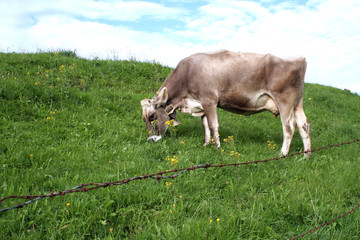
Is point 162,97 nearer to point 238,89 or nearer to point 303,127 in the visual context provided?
point 238,89

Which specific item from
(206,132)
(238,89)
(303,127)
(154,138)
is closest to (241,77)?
(238,89)

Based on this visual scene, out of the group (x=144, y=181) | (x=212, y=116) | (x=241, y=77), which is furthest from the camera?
(x=212, y=116)

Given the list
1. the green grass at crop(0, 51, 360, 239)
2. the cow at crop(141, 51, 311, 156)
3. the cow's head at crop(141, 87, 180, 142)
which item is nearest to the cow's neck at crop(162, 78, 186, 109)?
the cow at crop(141, 51, 311, 156)

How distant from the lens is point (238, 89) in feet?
23.5

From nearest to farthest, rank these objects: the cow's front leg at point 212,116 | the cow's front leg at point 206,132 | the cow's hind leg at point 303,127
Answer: the cow's hind leg at point 303,127
the cow's front leg at point 212,116
the cow's front leg at point 206,132

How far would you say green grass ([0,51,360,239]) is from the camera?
3.64 m

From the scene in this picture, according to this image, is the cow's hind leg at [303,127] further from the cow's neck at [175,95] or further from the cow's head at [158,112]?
the cow's head at [158,112]

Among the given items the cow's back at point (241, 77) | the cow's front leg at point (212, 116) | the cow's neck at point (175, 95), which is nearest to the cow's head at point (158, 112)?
the cow's neck at point (175, 95)

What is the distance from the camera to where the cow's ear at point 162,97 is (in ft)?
25.4

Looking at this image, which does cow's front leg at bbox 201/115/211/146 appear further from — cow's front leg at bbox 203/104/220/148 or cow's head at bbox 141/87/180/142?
cow's head at bbox 141/87/180/142

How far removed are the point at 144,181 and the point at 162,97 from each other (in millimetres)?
3506

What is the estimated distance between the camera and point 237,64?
7211 millimetres

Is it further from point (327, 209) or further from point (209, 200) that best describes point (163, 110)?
point (327, 209)

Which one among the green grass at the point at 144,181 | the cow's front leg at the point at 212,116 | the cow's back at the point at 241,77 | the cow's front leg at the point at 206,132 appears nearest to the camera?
the green grass at the point at 144,181
